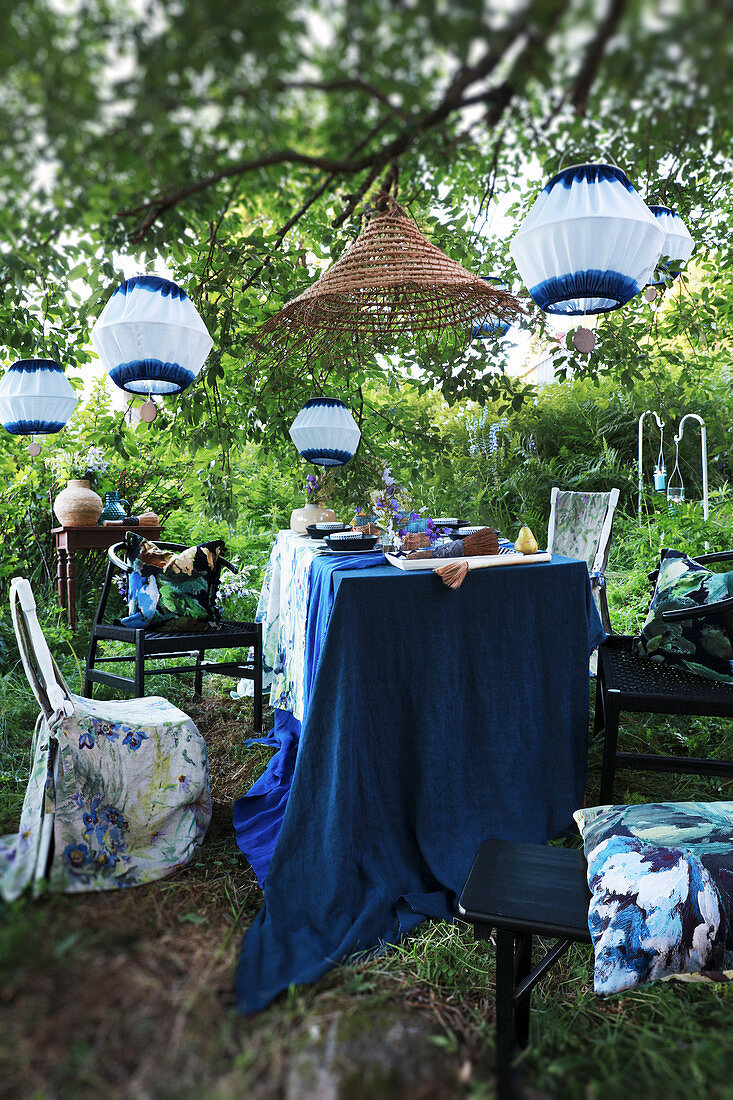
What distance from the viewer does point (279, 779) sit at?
2.46 m

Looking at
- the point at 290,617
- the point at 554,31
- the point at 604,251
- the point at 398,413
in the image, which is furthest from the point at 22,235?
the point at 398,413

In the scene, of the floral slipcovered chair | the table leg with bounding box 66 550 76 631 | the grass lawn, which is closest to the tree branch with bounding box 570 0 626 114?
the grass lawn

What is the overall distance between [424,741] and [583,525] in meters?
2.61

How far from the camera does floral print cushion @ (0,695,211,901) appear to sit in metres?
1.56

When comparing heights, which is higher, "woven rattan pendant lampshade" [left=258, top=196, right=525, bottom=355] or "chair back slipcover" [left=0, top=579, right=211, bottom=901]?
"woven rattan pendant lampshade" [left=258, top=196, right=525, bottom=355]

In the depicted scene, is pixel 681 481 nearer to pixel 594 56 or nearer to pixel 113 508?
pixel 113 508

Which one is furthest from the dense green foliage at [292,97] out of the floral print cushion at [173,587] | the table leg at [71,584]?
the table leg at [71,584]

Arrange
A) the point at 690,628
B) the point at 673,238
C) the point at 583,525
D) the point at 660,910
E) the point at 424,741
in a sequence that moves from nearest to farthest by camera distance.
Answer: the point at 660,910, the point at 424,741, the point at 690,628, the point at 673,238, the point at 583,525

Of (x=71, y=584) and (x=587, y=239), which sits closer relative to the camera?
(x=587, y=239)

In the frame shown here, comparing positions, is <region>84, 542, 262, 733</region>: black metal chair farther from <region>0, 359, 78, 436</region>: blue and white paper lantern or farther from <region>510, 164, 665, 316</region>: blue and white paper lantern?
<region>510, 164, 665, 316</region>: blue and white paper lantern

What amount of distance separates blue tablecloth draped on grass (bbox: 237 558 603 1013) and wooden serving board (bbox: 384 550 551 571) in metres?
0.03

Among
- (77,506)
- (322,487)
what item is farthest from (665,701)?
(77,506)

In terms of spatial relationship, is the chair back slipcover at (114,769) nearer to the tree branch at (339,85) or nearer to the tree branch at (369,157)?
the tree branch at (369,157)

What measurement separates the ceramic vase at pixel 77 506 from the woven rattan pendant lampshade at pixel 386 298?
162 cm
